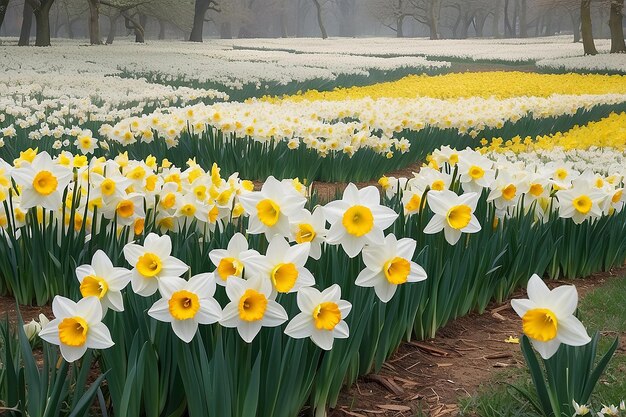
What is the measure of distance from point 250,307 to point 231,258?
0.26 m

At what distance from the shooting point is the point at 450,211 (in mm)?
2686

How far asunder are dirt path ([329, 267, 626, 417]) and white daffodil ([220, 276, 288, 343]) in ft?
2.19

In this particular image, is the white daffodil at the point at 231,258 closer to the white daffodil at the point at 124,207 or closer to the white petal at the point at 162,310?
the white petal at the point at 162,310

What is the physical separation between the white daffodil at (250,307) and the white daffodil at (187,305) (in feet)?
0.15

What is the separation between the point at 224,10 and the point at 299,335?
52.7 meters

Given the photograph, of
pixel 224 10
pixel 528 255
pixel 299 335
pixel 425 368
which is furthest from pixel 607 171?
pixel 224 10

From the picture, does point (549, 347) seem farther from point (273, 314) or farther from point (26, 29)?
point (26, 29)

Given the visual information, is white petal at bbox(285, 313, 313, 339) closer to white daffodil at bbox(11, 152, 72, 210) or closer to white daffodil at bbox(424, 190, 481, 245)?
white daffodil at bbox(424, 190, 481, 245)

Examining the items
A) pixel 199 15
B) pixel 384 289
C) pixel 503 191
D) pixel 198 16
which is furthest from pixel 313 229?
pixel 198 16

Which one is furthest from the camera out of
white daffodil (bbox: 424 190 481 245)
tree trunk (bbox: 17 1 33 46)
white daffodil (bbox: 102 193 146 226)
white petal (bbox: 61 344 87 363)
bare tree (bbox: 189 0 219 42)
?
bare tree (bbox: 189 0 219 42)

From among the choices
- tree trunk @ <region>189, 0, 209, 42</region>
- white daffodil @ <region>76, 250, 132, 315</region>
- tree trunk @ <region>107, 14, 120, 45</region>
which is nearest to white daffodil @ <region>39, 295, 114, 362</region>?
white daffodil @ <region>76, 250, 132, 315</region>

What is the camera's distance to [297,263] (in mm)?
2023

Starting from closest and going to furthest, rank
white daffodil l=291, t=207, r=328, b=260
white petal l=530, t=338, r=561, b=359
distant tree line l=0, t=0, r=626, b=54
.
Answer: white petal l=530, t=338, r=561, b=359
white daffodil l=291, t=207, r=328, b=260
distant tree line l=0, t=0, r=626, b=54

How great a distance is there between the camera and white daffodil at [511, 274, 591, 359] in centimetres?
188
